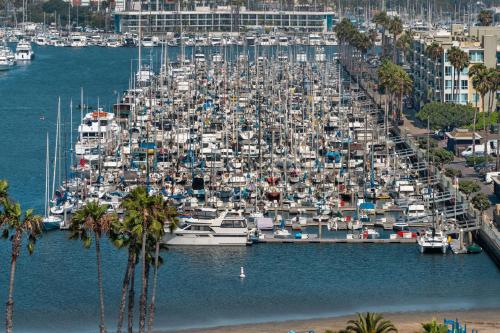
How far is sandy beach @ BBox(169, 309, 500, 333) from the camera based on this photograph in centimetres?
8712

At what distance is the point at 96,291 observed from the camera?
96.3 metres

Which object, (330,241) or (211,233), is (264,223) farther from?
(211,233)

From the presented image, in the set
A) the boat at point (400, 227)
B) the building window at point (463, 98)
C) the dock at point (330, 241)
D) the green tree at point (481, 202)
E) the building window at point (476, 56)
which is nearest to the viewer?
the dock at point (330, 241)

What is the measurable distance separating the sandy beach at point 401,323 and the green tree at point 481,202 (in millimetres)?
20223

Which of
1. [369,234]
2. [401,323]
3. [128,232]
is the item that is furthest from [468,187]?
[128,232]

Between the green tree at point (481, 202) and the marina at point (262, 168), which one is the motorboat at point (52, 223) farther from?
the green tree at point (481, 202)

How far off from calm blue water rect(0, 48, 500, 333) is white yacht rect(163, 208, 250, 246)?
890mm

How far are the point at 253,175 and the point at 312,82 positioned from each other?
57047 millimetres

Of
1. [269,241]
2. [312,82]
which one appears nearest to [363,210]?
[269,241]

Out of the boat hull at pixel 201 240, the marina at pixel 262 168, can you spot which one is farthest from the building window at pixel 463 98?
the boat hull at pixel 201 240

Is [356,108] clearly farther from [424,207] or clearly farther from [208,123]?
[424,207]

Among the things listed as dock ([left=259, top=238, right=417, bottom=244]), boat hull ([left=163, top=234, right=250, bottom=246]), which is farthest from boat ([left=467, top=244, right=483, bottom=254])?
boat hull ([left=163, top=234, right=250, bottom=246])

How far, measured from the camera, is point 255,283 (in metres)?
99.3

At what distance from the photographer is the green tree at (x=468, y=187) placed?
4660 inches
